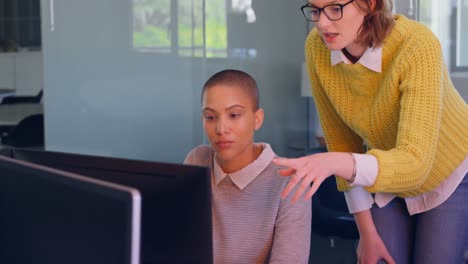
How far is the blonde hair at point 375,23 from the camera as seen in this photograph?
1592 mm

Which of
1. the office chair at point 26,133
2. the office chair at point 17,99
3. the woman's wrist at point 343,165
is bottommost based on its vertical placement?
the office chair at point 26,133

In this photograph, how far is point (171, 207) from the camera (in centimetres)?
115

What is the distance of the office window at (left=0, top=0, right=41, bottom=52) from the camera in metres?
8.94

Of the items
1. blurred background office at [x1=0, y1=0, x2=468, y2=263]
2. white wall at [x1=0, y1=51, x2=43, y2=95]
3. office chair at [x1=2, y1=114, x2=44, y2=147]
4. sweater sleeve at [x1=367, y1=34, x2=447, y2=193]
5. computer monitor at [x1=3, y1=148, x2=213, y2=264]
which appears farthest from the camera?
white wall at [x1=0, y1=51, x2=43, y2=95]

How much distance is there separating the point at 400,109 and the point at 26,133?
3.83 m

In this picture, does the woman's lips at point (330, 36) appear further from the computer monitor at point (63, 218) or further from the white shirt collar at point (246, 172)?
the computer monitor at point (63, 218)

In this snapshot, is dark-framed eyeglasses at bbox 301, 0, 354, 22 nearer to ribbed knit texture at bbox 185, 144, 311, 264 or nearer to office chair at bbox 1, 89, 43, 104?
ribbed knit texture at bbox 185, 144, 311, 264

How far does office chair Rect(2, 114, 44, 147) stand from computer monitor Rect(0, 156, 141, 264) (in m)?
3.30

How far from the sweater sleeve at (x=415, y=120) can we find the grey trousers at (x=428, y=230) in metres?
0.33

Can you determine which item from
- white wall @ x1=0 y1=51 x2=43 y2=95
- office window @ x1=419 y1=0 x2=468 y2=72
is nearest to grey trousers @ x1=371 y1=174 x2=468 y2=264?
office window @ x1=419 y1=0 x2=468 y2=72

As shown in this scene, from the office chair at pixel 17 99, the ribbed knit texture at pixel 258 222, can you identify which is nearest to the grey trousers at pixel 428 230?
the ribbed knit texture at pixel 258 222

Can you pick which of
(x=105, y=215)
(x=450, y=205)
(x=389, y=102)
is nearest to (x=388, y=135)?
(x=389, y=102)

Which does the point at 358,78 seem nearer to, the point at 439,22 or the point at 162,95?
the point at 162,95

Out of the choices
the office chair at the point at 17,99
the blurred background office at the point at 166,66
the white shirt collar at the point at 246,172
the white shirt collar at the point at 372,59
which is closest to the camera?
the white shirt collar at the point at 372,59
